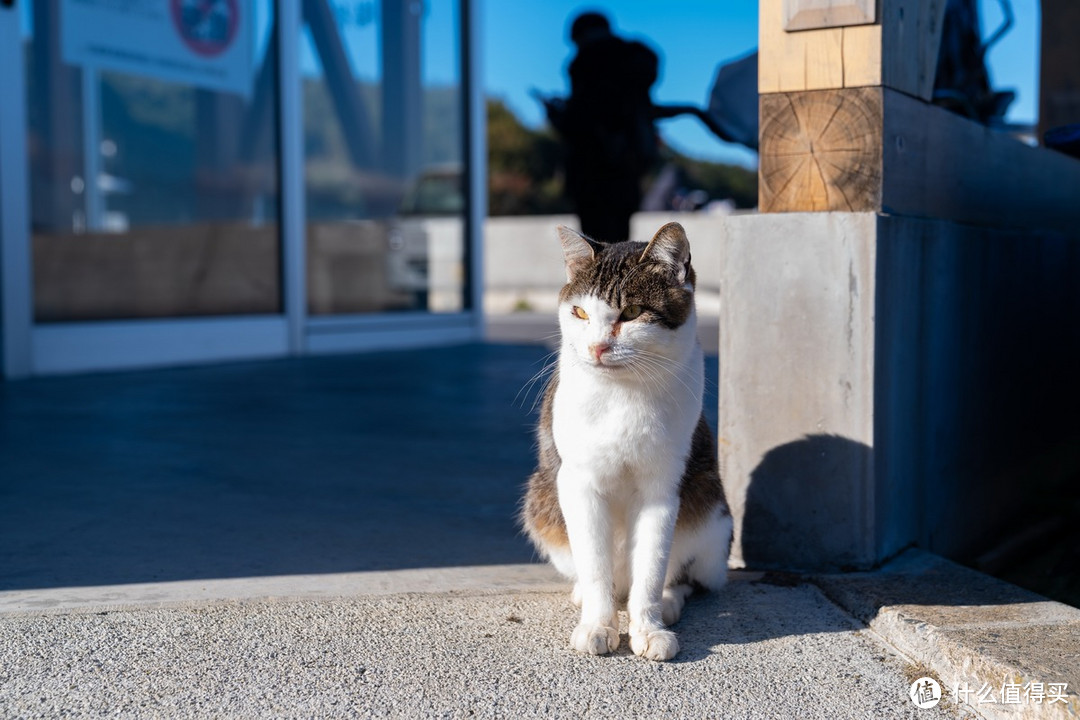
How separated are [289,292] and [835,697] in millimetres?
6227

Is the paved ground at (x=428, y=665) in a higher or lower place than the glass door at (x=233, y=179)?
lower

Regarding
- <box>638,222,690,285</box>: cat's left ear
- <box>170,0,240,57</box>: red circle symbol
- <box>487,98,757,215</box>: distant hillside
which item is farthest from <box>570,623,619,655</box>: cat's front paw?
<box>487,98,757,215</box>: distant hillside

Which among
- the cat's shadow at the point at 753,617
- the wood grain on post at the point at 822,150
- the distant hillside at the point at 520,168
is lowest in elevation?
the cat's shadow at the point at 753,617

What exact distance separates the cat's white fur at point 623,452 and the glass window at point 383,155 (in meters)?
5.96

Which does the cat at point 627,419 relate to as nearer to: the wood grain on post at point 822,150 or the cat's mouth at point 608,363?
the cat's mouth at point 608,363

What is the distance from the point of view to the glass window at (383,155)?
26.5 ft

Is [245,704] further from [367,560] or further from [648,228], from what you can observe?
[648,228]

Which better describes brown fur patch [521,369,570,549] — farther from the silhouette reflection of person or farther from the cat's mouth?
the silhouette reflection of person

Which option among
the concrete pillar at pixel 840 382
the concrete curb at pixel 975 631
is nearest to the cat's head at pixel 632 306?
the concrete pillar at pixel 840 382

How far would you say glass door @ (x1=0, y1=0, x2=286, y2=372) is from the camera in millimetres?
6504

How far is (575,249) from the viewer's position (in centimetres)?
243

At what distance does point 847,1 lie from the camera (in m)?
2.62

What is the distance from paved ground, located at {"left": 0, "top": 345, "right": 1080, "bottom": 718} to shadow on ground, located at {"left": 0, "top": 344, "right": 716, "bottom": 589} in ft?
0.05

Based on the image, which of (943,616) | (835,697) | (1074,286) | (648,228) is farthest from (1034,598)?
(648,228)
